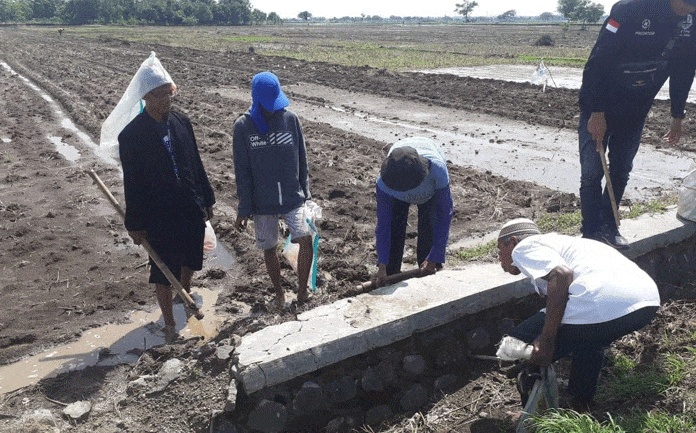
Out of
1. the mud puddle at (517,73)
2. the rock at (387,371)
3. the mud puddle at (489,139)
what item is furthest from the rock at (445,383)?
the mud puddle at (517,73)

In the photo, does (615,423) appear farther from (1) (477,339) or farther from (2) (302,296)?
(2) (302,296)

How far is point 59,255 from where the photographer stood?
5418 mm

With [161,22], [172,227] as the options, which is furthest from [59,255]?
[161,22]

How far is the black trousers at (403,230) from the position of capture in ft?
12.7

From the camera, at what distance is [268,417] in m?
2.99

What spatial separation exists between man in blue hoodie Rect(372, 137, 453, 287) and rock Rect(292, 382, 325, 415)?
915 mm

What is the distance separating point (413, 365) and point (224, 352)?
1091 mm

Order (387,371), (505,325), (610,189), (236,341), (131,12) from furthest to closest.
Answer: (131,12) < (610,189) < (505,325) < (387,371) < (236,341)

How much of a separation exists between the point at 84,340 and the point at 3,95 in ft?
48.4

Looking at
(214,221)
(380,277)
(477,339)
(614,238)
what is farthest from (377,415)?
(214,221)

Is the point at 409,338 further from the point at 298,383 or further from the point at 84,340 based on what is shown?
the point at 84,340

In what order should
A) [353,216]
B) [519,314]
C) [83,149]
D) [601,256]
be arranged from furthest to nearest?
[83,149]
[353,216]
[519,314]
[601,256]

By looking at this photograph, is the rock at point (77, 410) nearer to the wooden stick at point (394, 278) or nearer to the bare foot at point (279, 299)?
the bare foot at point (279, 299)

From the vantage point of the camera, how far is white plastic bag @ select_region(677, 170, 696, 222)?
182 inches
